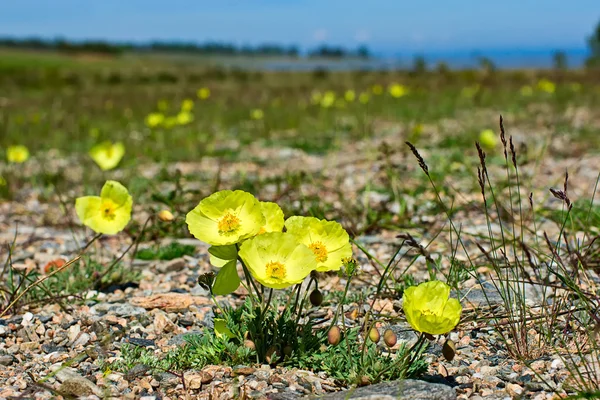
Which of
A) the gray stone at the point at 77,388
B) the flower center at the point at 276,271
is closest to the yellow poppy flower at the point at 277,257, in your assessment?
the flower center at the point at 276,271

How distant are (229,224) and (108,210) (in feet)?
3.57

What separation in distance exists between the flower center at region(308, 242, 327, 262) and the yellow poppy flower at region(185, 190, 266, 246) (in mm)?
186

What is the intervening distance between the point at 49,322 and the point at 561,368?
2027 millimetres

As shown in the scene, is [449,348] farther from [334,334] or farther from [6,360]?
[6,360]

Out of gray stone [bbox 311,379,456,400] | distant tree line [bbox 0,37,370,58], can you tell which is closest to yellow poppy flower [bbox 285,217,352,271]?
gray stone [bbox 311,379,456,400]

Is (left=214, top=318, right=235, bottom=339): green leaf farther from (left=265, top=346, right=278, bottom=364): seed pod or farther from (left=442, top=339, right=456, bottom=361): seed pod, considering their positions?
(left=442, top=339, right=456, bottom=361): seed pod

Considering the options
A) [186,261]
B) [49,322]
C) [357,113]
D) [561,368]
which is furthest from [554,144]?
[49,322]

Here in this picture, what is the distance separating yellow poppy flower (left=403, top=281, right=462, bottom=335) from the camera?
1.81 meters

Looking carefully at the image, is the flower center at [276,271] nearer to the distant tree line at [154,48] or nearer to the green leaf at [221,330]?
the green leaf at [221,330]

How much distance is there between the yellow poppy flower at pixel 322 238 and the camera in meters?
2.03

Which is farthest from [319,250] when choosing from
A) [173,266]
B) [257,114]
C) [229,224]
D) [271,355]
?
[257,114]

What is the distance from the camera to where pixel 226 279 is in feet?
6.64

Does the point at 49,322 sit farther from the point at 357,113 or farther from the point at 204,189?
the point at 357,113

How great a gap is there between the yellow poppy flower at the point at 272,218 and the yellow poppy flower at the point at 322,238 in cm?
3
